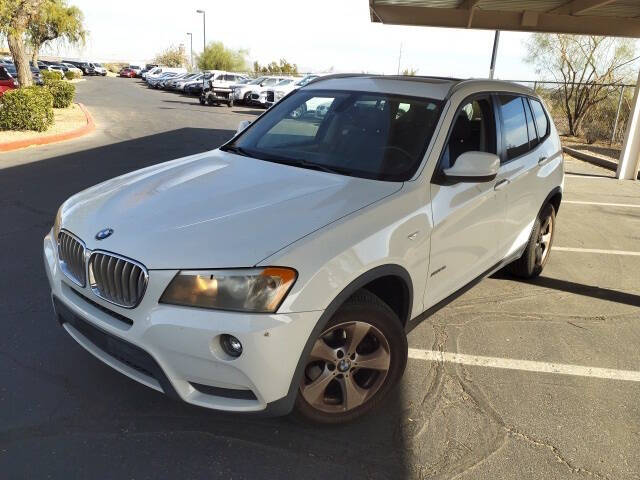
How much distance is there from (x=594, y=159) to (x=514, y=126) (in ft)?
38.4

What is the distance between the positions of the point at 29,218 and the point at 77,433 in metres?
4.33

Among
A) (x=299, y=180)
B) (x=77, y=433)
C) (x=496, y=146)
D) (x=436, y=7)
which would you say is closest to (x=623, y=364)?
(x=496, y=146)

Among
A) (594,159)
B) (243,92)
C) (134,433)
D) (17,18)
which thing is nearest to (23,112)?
(17,18)

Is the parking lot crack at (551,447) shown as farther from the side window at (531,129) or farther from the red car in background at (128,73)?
the red car in background at (128,73)

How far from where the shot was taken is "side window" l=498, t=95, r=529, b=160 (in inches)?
160

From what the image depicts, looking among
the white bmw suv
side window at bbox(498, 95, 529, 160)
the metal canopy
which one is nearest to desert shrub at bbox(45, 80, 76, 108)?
the metal canopy

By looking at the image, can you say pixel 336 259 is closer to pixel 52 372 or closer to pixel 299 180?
pixel 299 180

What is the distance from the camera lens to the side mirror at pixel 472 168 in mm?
3121

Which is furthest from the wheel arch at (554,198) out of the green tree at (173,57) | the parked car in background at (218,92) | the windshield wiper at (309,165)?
the green tree at (173,57)

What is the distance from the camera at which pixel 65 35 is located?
144 feet

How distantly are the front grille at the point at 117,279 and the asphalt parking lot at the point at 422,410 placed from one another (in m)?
0.76

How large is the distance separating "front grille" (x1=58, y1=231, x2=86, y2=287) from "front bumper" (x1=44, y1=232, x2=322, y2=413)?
0.31m

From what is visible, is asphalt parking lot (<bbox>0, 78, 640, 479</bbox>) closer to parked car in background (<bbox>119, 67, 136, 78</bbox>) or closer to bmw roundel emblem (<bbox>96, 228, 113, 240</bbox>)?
bmw roundel emblem (<bbox>96, 228, 113, 240</bbox>)

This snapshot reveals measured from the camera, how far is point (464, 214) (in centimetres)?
337
